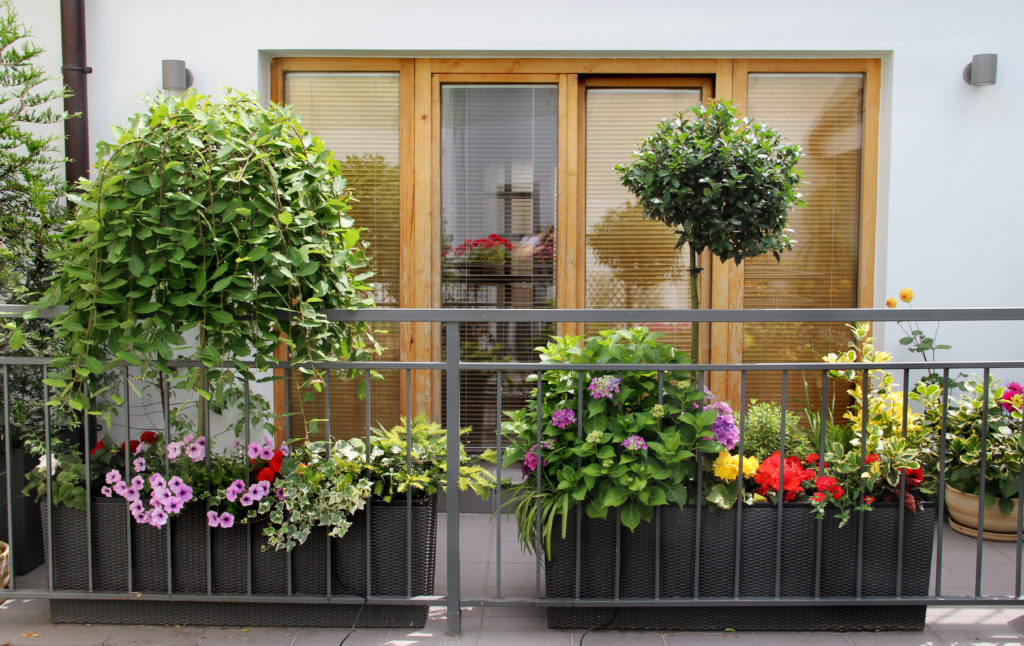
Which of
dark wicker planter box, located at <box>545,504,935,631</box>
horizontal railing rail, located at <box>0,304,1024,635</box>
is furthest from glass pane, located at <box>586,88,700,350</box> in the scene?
dark wicker planter box, located at <box>545,504,935,631</box>

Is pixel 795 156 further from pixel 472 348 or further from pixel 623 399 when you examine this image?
pixel 472 348

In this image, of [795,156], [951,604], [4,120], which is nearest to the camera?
[951,604]

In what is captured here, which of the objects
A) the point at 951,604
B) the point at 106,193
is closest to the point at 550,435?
the point at 951,604

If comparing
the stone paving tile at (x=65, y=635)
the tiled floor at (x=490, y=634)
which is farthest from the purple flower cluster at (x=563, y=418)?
the stone paving tile at (x=65, y=635)

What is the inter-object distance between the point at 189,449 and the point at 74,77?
2.26 m

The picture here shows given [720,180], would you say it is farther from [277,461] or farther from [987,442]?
[277,461]

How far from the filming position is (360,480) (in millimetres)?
2682

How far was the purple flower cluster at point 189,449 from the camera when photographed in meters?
2.71

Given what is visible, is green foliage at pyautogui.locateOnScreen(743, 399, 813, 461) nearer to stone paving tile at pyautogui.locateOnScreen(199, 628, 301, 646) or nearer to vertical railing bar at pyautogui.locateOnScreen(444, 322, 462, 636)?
vertical railing bar at pyautogui.locateOnScreen(444, 322, 462, 636)

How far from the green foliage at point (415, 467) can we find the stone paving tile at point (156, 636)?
79 cm

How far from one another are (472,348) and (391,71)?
1.56 metres

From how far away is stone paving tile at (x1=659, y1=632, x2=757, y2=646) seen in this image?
2.66 meters

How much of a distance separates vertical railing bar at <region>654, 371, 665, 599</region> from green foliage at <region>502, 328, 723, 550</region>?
22 mm

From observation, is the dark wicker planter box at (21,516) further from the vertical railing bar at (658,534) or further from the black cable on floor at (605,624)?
the vertical railing bar at (658,534)
